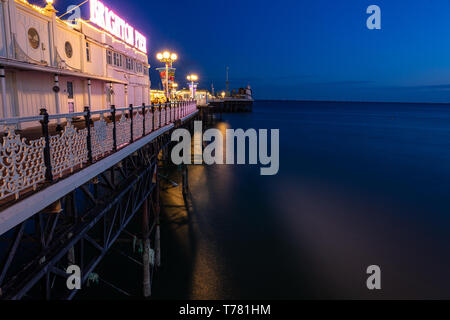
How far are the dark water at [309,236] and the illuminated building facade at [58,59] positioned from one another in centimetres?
723

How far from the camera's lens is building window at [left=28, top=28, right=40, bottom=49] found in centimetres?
1150

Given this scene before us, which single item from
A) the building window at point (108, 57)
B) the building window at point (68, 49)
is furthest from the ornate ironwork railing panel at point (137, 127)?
the building window at point (108, 57)

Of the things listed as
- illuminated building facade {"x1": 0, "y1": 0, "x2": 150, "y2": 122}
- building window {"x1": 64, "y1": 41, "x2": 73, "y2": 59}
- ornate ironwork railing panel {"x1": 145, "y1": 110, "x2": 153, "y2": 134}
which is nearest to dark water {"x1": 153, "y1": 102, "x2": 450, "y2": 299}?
ornate ironwork railing panel {"x1": 145, "y1": 110, "x2": 153, "y2": 134}

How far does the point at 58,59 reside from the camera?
12953mm

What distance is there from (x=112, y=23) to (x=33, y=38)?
30.2 ft

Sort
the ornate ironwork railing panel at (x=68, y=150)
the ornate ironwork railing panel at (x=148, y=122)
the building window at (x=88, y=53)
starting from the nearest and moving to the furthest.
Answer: the ornate ironwork railing panel at (x=68, y=150) < the ornate ironwork railing panel at (x=148, y=122) < the building window at (x=88, y=53)

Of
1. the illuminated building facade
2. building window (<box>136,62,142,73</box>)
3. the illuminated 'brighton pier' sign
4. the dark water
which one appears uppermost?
the illuminated 'brighton pier' sign

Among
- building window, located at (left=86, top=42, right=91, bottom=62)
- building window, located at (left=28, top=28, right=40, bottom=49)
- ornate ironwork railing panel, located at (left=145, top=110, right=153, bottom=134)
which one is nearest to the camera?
ornate ironwork railing panel, located at (left=145, top=110, right=153, bottom=134)

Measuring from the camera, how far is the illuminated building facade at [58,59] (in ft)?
33.6

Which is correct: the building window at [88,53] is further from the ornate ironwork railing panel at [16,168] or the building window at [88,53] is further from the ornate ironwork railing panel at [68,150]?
the ornate ironwork railing panel at [16,168]

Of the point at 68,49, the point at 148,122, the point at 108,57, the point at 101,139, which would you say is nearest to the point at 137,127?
the point at 148,122

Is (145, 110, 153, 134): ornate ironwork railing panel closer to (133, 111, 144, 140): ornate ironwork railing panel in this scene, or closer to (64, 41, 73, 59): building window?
(133, 111, 144, 140): ornate ironwork railing panel

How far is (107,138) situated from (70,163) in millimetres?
1770

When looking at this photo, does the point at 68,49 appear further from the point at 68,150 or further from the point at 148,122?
the point at 68,150
